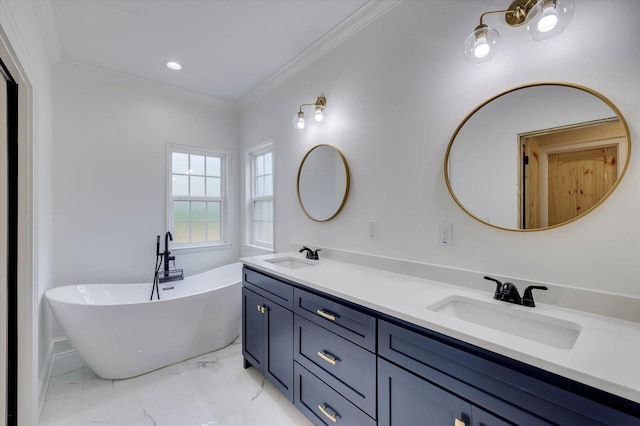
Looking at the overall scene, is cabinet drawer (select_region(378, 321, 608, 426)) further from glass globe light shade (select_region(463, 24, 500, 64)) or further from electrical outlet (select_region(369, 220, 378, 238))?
glass globe light shade (select_region(463, 24, 500, 64))

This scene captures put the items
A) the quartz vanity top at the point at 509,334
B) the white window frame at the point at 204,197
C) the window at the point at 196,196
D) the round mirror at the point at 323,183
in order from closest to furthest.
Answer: the quartz vanity top at the point at 509,334 < the round mirror at the point at 323,183 < the white window frame at the point at 204,197 < the window at the point at 196,196

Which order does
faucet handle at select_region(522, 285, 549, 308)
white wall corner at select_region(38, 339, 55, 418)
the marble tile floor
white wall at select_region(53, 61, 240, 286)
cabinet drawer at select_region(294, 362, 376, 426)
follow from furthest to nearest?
white wall at select_region(53, 61, 240, 286) < white wall corner at select_region(38, 339, 55, 418) < the marble tile floor < cabinet drawer at select_region(294, 362, 376, 426) < faucet handle at select_region(522, 285, 549, 308)

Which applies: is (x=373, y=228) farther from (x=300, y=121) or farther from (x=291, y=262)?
(x=300, y=121)

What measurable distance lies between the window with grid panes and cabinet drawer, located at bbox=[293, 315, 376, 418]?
5.28 feet

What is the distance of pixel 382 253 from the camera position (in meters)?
1.95

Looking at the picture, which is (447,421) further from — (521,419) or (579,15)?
(579,15)

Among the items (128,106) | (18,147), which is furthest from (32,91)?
(128,106)

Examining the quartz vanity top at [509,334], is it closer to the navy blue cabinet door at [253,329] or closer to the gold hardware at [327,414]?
the navy blue cabinet door at [253,329]

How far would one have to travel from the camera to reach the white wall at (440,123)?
43.3 inches

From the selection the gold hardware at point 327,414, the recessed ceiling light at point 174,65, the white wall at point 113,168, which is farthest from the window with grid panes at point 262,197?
the gold hardware at point 327,414

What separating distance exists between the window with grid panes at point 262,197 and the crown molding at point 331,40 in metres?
0.69

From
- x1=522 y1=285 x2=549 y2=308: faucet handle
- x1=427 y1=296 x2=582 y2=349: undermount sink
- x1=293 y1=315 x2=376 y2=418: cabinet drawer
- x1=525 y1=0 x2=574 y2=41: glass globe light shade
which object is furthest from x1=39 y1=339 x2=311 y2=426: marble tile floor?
x1=525 y1=0 x2=574 y2=41: glass globe light shade

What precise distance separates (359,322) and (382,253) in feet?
2.31

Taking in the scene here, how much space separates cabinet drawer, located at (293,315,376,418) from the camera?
1290 mm
